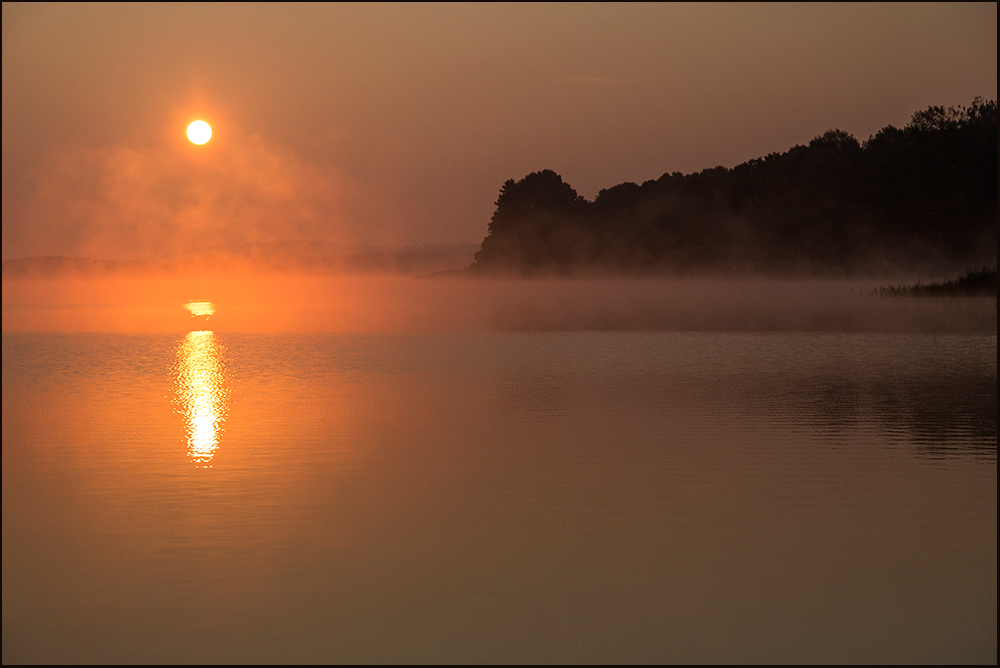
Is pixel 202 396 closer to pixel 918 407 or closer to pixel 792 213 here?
pixel 918 407

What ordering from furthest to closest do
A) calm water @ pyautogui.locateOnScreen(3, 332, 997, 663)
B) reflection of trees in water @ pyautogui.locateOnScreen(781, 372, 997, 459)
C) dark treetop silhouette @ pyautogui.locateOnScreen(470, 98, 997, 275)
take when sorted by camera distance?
dark treetop silhouette @ pyautogui.locateOnScreen(470, 98, 997, 275) → reflection of trees in water @ pyautogui.locateOnScreen(781, 372, 997, 459) → calm water @ pyautogui.locateOnScreen(3, 332, 997, 663)

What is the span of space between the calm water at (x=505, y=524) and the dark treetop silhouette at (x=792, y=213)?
6730 cm

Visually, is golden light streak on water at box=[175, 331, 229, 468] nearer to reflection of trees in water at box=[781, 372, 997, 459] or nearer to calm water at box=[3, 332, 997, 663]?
calm water at box=[3, 332, 997, 663]

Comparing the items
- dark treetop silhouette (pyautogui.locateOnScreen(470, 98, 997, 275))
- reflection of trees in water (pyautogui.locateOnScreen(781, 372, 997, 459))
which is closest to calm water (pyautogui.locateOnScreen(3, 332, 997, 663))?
reflection of trees in water (pyautogui.locateOnScreen(781, 372, 997, 459))

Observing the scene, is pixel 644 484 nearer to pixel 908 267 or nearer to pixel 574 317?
pixel 574 317

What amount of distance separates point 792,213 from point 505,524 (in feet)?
409

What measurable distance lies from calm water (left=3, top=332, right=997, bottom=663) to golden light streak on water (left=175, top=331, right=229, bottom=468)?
0.16 meters

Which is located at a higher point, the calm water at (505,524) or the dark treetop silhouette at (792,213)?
the dark treetop silhouette at (792,213)

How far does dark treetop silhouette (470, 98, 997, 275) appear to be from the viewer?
279 feet

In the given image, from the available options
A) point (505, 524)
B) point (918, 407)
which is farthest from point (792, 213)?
point (505, 524)

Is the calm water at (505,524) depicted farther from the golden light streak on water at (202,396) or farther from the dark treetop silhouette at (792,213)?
the dark treetop silhouette at (792,213)

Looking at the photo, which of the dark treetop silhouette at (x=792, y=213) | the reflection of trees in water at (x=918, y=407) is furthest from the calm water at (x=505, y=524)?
the dark treetop silhouette at (x=792, y=213)

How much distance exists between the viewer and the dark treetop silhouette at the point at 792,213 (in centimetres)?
8512

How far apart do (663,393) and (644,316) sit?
32313mm
